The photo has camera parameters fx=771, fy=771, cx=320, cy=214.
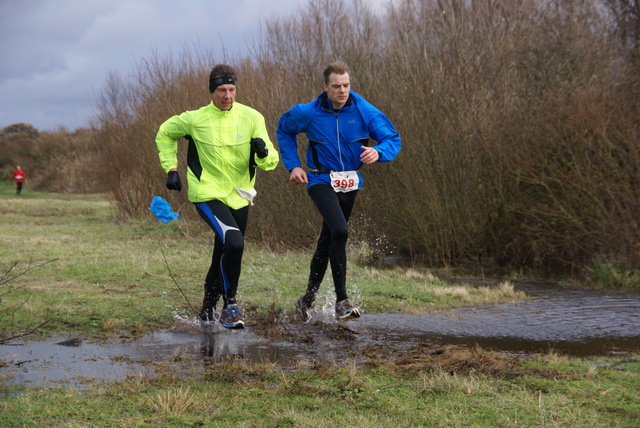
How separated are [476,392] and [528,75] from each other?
9.97m

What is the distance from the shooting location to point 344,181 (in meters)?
6.53

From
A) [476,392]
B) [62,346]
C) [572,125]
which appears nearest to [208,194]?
[62,346]

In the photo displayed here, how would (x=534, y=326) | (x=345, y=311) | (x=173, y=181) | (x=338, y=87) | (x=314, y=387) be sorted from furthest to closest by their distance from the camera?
(x=534, y=326)
(x=345, y=311)
(x=338, y=87)
(x=173, y=181)
(x=314, y=387)

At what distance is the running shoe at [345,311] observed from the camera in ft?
21.1

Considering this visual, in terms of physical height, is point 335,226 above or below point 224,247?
above

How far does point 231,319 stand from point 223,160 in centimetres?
129

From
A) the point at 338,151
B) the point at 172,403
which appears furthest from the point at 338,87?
the point at 172,403

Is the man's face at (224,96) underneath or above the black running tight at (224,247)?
above

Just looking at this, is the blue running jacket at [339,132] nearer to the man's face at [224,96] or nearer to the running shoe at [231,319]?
the man's face at [224,96]

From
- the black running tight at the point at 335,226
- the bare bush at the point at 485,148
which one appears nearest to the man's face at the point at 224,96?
the black running tight at the point at 335,226

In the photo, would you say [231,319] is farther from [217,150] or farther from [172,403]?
[172,403]

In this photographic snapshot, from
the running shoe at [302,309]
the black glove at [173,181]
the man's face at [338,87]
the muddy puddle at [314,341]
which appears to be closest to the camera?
the muddy puddle at [314,341]

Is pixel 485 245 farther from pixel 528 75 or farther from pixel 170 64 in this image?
pixel 170 64

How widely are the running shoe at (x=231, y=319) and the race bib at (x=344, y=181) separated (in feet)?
4.36
